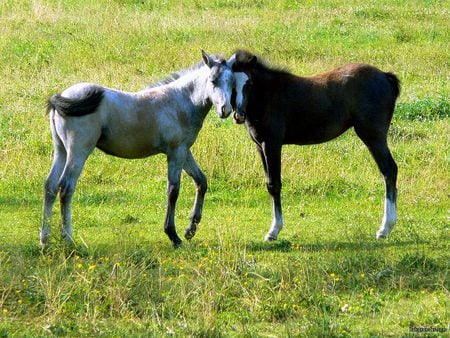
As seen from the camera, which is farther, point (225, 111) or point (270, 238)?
point (270, 238)

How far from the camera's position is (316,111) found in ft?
38.3

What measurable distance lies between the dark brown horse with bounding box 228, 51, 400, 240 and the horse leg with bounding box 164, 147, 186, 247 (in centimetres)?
98

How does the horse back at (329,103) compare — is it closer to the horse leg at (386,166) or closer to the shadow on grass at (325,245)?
the horse leg at (386,166)

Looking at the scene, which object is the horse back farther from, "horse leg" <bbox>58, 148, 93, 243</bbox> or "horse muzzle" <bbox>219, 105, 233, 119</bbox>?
"horse leg" <bbox>58, 148, 93, 243</bbox>

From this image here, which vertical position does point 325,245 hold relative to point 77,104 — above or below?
below

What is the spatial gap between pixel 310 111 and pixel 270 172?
2.82 feet

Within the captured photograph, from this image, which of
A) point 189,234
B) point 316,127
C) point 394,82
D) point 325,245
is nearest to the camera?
point 325,245

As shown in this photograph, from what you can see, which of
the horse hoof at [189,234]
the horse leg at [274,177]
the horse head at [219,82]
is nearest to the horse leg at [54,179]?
the horse hoof at [189,234]

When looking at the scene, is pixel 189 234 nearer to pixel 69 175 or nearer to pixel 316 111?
pixel 69 175

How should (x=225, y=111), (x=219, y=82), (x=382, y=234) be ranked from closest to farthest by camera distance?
1. (x=225, y=111)
2. (x=219, y=82)
3. (x=382, y=234)

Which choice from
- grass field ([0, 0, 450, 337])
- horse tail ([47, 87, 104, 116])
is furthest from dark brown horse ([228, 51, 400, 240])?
horse tail ([47, 87, 104, 116])

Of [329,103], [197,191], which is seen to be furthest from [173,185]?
[329,103]

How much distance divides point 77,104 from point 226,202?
11.1 ft

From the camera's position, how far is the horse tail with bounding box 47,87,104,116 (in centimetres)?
1041
